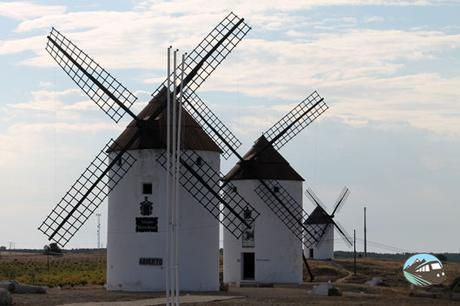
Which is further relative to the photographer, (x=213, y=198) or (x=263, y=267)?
(x=263, y=267)

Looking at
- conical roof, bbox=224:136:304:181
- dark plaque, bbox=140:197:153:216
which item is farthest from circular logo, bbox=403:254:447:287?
dark plaque, bbox=140:197:153:216

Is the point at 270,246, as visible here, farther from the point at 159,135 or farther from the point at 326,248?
the point at 326,248

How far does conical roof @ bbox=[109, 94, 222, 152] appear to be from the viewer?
46.3 metres

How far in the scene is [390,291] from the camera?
51219 mm

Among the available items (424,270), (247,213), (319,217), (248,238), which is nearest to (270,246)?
(248,238)

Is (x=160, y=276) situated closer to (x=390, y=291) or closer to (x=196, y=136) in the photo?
(x=196, y=136)

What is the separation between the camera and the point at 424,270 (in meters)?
49.2

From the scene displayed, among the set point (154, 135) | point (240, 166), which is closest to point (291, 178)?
point (240, 166)

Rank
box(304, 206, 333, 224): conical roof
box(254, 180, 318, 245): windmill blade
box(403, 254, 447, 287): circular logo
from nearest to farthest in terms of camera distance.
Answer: box(403, 254, 447, 287): circular logo
box(254, 180, 318, 245): windmill blade
box(304, 206, 333, 224): conical roof

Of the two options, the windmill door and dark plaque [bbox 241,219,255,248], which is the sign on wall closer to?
dark plaque [bbox 241,219,255,248]

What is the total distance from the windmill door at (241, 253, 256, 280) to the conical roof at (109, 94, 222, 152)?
13.2 meters

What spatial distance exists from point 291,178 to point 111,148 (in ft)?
50.9

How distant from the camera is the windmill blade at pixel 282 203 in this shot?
5872cm

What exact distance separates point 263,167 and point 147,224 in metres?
14.5
